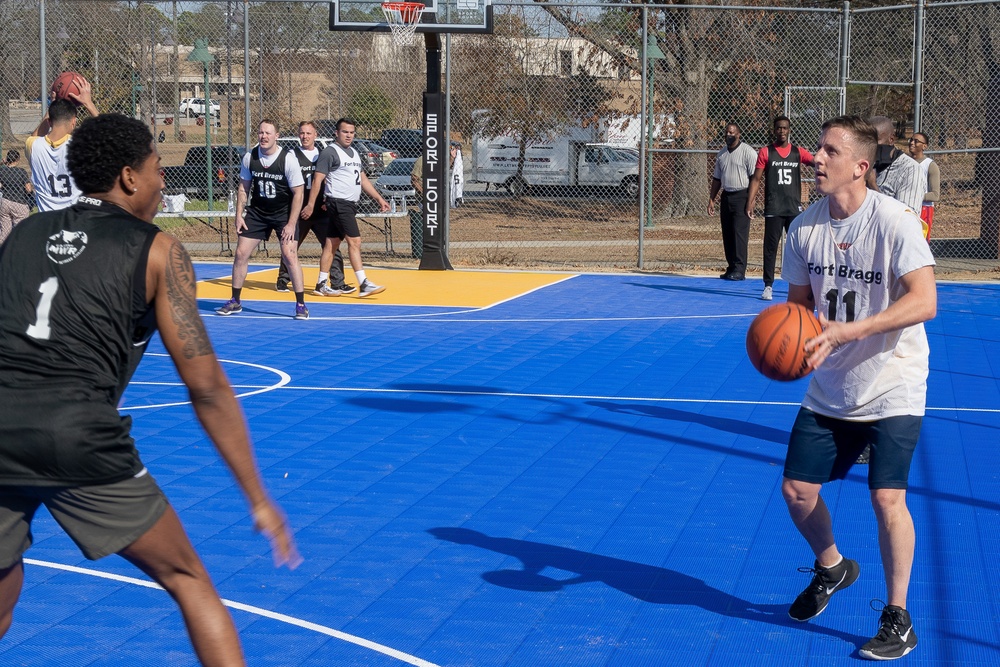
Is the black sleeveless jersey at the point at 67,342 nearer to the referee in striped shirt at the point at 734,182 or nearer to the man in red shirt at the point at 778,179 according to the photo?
the man in red shirt at the point at 778,179

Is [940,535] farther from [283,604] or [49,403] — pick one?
[49,403]

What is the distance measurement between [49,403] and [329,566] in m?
2.52

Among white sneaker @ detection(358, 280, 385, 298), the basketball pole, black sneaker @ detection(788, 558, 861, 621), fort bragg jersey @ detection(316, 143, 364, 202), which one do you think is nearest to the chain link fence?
the basketball pole

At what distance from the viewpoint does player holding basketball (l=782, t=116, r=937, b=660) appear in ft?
14.5

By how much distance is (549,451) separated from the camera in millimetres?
7613

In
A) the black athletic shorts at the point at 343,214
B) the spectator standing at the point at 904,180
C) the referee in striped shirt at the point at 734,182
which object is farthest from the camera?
the referee in striped shirt at the point at 734,182

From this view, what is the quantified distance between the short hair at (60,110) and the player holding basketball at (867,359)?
6082mm

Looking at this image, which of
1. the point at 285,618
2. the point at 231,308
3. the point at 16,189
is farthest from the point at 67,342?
the point at 16,189

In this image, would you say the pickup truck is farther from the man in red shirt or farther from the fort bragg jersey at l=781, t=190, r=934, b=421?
the fort bragg jersey at l=781, t=190, r=934, b=421

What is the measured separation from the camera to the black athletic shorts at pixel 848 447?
14.7 ft

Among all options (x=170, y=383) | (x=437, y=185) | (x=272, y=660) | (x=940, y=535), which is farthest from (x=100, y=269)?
(x=437, y=185)

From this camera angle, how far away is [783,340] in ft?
14.8

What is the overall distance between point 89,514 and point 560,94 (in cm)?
1968

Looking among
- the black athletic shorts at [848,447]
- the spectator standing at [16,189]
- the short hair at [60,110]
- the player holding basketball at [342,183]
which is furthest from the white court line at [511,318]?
the black athletic shorts at [848,447]
